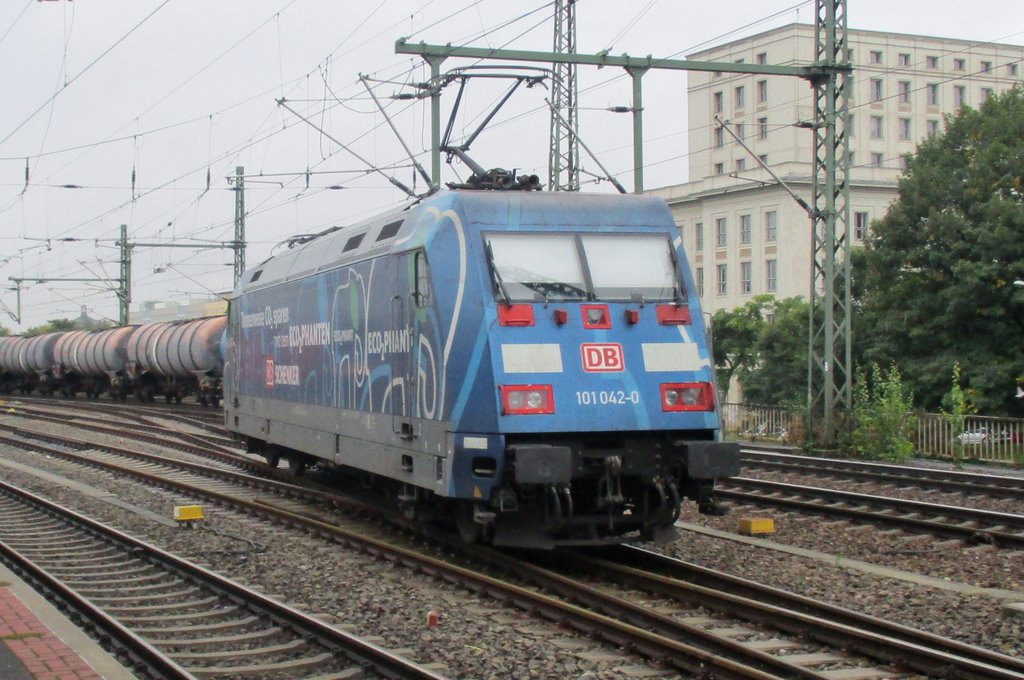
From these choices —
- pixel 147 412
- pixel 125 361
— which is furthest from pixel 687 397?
pixel 125 361

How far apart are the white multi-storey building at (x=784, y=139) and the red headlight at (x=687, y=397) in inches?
1861

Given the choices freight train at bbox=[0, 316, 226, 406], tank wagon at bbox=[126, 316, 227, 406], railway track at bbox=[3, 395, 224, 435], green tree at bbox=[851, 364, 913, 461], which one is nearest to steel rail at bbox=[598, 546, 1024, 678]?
green tree at bbox=[851, 364, 913, 461]

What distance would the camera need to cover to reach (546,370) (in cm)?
1059

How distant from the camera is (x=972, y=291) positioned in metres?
34.5

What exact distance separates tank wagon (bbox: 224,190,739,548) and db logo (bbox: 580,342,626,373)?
12 millimetres

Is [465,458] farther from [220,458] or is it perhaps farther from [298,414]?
[220,458]

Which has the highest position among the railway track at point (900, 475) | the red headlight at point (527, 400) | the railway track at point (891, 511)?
the red headlight at point (527, 400)

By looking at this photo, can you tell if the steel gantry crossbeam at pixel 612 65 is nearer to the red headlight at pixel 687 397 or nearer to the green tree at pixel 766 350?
the red headlight at pixel 687 397

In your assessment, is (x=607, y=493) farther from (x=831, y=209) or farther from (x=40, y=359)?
(x=40, y=359)

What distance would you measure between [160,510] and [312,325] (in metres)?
3.43

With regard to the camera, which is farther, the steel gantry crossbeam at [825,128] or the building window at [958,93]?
the building window at [958,93]

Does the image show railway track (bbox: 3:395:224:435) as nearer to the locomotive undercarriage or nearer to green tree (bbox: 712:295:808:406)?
green tree (bbox: 712:295:808:406)

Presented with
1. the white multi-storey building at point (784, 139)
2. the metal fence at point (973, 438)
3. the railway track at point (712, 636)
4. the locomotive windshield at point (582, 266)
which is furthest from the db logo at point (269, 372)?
the white multi-storey building at point (784, 139)

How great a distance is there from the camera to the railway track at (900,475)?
54.9 feet
